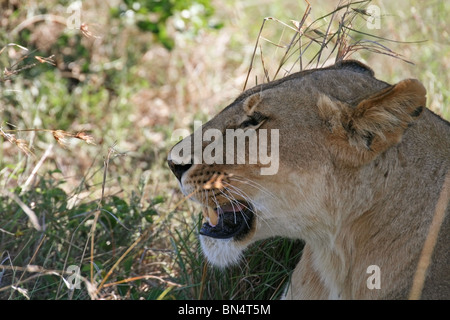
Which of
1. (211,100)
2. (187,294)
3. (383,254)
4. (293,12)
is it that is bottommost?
(187,294)

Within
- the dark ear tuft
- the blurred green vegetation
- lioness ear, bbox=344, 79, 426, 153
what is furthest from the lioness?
the blurred green vegetation

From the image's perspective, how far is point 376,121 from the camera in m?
2.41

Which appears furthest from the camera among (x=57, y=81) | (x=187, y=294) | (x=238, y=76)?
(x=238, y=76)

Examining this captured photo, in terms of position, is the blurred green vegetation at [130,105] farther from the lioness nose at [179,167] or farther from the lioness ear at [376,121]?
the lioness ear at [376,121]

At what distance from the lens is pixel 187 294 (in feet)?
11.0

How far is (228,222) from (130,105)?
125 inches

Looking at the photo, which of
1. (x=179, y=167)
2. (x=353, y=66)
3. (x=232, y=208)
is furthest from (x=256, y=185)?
(x=353, y=66)

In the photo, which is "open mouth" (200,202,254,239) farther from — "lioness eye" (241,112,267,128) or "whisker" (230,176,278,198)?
"lioness eye" (241,112,267,128)

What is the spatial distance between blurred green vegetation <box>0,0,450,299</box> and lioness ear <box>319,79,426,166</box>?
3.26 feet

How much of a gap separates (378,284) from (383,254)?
102 mm

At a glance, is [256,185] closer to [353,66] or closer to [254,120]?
[254,120]

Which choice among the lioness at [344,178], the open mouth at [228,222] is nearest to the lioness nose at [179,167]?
the lioness at [344,178]

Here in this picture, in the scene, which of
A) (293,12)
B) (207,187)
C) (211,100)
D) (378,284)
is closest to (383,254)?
(378,284)
